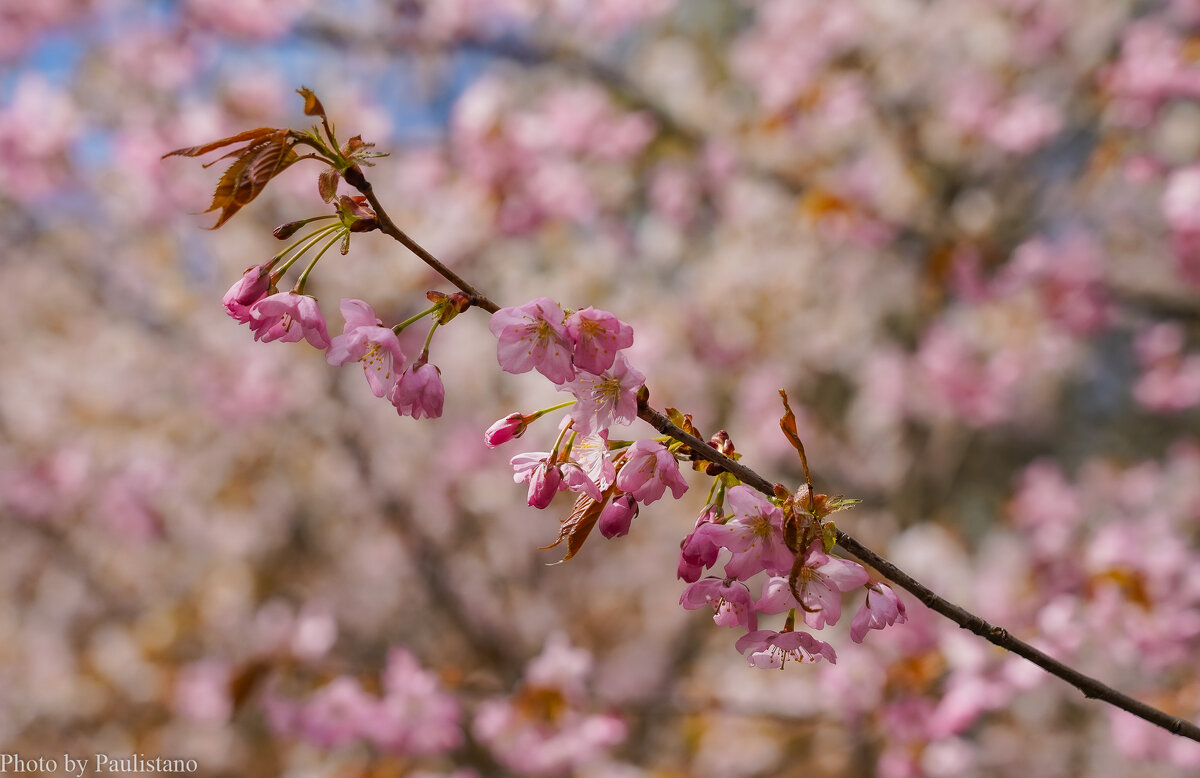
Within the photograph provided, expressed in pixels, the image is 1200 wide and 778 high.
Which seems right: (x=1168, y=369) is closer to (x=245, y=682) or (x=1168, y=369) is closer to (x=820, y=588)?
(x=820, y=588)

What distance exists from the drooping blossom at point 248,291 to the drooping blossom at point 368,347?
0.24 feet

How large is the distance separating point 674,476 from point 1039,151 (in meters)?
4.14

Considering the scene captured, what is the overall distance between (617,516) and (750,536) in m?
0.12

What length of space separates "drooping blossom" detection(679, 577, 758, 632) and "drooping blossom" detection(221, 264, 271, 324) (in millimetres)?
489

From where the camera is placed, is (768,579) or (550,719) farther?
(550,719)

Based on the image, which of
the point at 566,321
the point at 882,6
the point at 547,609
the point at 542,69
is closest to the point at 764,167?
the point at 542,69

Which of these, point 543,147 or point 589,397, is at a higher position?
point 543,147

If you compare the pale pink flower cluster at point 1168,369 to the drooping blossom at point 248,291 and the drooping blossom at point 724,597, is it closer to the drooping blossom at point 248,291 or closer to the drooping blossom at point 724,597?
the drooping blossom at point 724,597

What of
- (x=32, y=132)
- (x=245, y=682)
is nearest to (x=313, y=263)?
(x=245, y=682)

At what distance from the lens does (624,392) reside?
0.69 metres

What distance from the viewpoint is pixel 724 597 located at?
2.50ft

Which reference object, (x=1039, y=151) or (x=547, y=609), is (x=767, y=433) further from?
(x=1039, y=151)

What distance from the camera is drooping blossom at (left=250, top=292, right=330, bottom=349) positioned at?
29.6 inches

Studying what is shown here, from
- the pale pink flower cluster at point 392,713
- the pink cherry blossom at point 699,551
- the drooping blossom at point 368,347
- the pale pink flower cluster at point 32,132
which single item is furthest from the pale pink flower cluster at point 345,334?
the pale pink flower cluster at point 32,132
